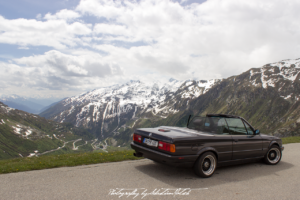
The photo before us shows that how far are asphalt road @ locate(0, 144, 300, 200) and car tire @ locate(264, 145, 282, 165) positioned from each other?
2.32 ft

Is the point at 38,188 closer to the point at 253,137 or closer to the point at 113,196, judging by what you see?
the point at 113,196

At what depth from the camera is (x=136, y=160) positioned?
9.21 metres

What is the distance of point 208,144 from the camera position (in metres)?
6.88

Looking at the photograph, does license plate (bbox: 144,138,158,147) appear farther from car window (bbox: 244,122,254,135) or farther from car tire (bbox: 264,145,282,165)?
car tire (bbox: 264,145,282,165)

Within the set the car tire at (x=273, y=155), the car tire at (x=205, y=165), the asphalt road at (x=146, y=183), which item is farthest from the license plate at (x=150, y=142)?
the car tire at (x=273, y=155)

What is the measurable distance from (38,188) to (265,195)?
634 centimetres

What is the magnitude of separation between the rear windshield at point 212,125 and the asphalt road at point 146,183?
63.0 inches

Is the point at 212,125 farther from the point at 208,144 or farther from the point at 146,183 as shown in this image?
the point at 146,183

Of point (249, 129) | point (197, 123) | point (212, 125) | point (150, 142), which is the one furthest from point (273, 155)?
point (150, 142)

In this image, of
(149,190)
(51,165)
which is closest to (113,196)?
(149,190)

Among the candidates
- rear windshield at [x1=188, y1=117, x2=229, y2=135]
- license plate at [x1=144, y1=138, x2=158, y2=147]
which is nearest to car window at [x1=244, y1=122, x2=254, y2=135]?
rear windshield at [x1=188, y1=117, x2=229, y2=135]

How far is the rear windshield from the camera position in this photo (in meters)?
7.52

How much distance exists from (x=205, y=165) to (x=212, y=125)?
1.57m

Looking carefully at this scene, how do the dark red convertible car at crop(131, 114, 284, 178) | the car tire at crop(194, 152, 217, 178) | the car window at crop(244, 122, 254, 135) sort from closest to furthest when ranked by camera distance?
the dark red convertible car at crop(131, 114, 284, 178)
the car tire at crop(194, 152, 217, 178)
the car window at crop(244, 122, 254, 135)
